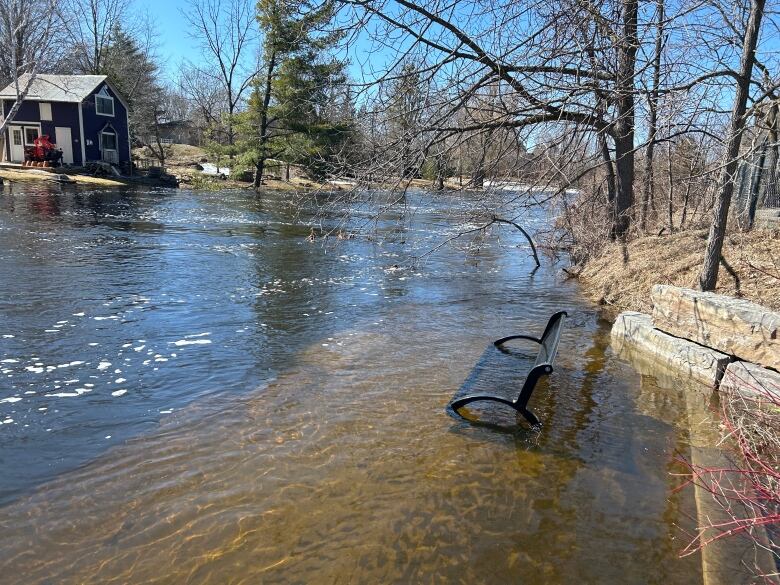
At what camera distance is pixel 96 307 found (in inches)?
362

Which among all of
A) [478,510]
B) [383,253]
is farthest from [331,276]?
[478,510]

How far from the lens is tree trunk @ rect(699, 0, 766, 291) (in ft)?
21.0

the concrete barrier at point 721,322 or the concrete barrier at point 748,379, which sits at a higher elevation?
the concrete barrier at point 721,322

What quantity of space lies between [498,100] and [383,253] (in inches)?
367

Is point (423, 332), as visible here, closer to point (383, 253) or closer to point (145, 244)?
point (383, 253)

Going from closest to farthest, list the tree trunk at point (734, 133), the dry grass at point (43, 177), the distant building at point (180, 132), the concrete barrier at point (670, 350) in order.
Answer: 1. the concrete barrier at point (670, 350)
2. the tree trunk at point (734, 133)
3. the dry grass at point (43, 177)
4. the distant building at point (180, 132)

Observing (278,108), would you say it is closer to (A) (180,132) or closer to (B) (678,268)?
(B) (678,268)

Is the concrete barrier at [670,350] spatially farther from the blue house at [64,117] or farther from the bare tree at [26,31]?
the blue house at [64,117]

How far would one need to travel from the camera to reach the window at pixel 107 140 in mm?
42312

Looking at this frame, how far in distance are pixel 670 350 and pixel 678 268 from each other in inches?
130

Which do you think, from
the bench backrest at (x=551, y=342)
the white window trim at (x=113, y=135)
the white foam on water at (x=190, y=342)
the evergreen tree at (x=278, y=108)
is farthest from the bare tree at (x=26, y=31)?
the bench backrest at (x=551, y=342)

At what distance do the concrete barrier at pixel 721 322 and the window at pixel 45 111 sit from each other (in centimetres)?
4402

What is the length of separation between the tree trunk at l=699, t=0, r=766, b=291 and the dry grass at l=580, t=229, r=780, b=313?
1.72 feet

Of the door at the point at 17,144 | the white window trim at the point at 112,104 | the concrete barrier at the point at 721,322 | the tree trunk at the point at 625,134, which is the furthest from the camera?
the white window trim at the point at 112,104
